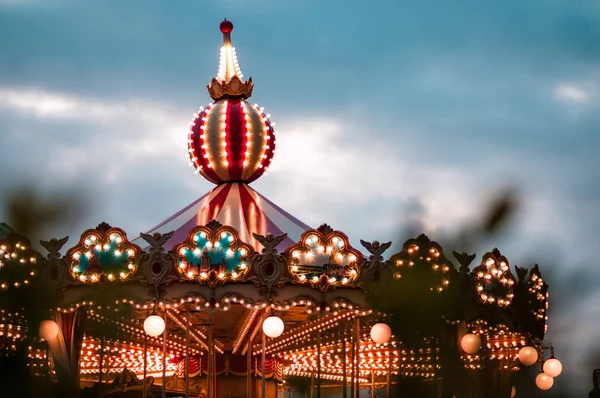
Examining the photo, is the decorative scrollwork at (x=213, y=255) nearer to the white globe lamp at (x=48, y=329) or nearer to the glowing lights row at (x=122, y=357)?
the white globe lamp at (x=48, y=329)

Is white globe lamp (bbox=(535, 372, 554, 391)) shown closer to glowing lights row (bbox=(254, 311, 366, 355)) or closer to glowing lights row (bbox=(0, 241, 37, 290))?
glowing lights row (bbox=(254, 311, 366, 355))

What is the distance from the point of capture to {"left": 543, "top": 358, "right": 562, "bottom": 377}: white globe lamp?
1652 cm

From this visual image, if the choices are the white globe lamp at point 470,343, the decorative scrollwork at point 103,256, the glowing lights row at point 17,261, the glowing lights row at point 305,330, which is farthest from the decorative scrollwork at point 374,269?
the glowing lights row at point 17,261

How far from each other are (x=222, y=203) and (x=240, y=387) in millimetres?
3951

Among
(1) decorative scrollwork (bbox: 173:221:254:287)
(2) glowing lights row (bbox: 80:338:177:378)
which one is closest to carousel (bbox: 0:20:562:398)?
(1) decorative scrollwork (bbox: 173:221:254:287)

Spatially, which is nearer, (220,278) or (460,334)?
(220,278)

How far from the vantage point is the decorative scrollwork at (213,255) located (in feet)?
43.1

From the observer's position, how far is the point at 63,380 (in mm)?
13312

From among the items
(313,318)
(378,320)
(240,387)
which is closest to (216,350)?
(240,387)

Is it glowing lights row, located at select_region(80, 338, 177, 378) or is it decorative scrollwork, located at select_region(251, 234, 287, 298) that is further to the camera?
glowing lights row, located at select_region(80, 338, 177, 378)

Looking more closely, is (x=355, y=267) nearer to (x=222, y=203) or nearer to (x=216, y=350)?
(x=222, y=203)

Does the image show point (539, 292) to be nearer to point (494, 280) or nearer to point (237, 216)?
point (494, 280)

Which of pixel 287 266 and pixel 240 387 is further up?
pixel 287 266

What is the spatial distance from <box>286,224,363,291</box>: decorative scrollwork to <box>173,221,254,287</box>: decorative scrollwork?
2.22 ft
